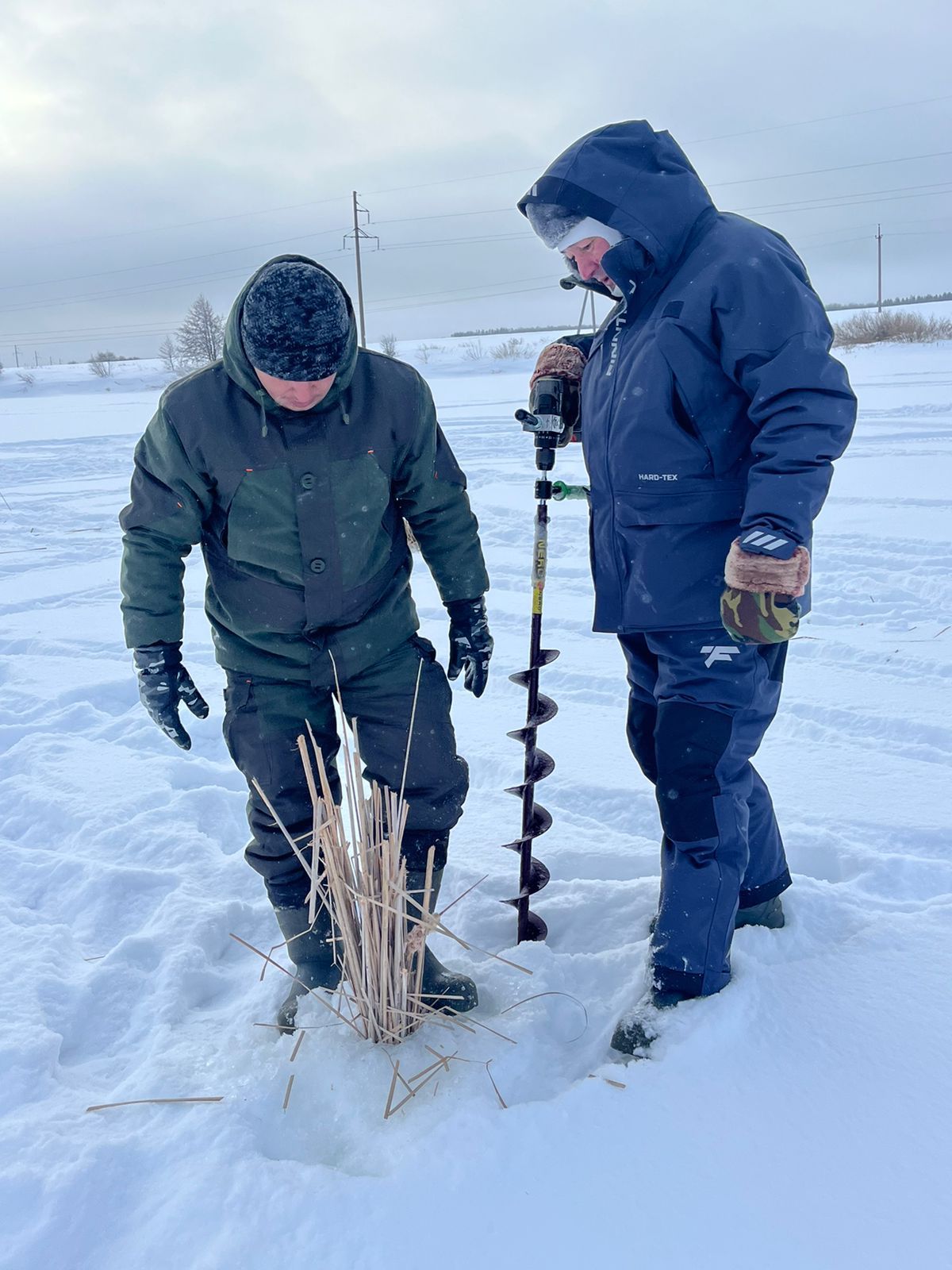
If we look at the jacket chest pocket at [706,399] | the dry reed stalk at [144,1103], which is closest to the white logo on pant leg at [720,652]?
the jacket chest pocket at [706,399]

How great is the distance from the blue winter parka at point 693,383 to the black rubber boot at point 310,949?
114 cm

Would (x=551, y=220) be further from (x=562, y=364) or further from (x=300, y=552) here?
(x=300, y=552)

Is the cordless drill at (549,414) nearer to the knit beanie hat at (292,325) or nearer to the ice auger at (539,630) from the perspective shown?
the ice auger at (539,630)

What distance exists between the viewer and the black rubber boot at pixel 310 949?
228 cm

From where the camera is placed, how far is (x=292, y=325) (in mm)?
1915

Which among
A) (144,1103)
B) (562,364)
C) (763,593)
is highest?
(562,364)

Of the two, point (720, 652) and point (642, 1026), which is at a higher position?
point (720, 652)

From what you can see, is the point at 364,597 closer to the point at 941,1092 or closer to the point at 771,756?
the point at 941,1092

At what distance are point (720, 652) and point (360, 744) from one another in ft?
3.18

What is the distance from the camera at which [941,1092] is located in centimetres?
171

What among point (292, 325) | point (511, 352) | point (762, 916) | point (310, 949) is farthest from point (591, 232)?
point (511, 352)

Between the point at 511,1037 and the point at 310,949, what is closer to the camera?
the point at 511,1037

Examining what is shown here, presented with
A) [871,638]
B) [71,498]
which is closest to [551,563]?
[871,638]

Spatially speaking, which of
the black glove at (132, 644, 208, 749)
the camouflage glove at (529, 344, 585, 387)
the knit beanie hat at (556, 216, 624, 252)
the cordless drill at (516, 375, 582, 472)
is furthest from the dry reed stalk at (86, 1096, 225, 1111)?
the knit beanie hat at (556, 216, 624, 252)
